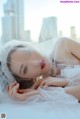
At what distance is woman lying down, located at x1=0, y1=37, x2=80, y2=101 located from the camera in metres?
0.82

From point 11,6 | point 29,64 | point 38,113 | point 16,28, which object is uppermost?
point 11,6

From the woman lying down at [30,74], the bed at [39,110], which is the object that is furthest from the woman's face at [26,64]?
the bed at [39,110]

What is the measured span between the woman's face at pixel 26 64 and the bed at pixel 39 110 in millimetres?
123

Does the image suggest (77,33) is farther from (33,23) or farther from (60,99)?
(60,99)

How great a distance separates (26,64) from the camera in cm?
88

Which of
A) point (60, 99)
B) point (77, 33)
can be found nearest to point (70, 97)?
point (60, 99)

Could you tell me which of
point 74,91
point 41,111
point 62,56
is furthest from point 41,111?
point 62,56

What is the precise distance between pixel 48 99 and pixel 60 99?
4cm

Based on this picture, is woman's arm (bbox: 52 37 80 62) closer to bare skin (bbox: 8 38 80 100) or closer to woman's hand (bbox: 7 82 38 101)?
bare skin (bbox: 8 38 80 100)

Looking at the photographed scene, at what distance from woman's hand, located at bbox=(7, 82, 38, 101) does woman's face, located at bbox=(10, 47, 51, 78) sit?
0.18 ft

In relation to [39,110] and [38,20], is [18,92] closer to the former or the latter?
[39,110]

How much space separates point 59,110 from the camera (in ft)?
2.39

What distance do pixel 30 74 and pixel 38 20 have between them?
1.16ft

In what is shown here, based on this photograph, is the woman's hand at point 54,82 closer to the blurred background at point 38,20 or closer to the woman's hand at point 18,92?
the woman's hand at point 18,92
